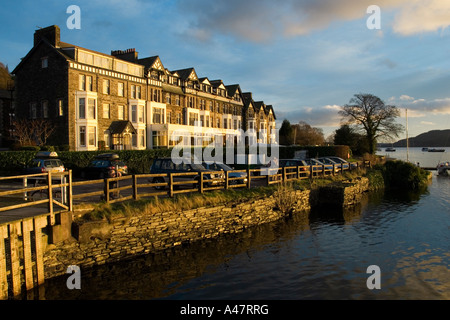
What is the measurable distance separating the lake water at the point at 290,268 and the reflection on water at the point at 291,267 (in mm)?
27

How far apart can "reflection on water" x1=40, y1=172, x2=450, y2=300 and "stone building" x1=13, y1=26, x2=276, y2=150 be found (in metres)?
27.0

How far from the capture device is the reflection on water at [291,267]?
361 inches

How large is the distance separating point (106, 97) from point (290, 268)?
33.2 metres

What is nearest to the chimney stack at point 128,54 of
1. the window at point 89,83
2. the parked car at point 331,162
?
the window at point 89,83

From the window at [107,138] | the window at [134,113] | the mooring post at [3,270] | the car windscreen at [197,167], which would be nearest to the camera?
the mooring post at [3,270]

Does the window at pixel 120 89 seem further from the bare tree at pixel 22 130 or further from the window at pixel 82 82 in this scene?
the bare tree at pixel 22 130

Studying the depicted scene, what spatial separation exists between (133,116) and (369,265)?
35692 mm

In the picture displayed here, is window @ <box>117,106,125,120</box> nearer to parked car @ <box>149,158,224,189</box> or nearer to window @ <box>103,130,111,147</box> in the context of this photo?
window @ <box>103,130,111,147</box>

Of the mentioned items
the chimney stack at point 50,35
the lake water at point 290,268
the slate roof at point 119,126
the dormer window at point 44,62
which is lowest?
the lake water at point 290,268

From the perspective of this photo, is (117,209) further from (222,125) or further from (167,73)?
(222,125)

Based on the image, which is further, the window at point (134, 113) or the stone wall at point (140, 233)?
the window at point (134, 113)

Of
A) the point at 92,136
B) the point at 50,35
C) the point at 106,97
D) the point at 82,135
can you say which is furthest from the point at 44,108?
the point at 50,35

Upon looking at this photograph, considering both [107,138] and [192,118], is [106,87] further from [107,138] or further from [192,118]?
[192,118]

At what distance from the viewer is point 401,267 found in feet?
36.4
